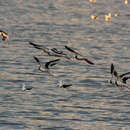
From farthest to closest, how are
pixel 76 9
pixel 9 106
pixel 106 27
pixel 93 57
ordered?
pixel 76 9 < pixel 106 27 < pixel 93 57 < pixel 9 106

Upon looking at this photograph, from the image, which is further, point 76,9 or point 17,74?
point 76,9

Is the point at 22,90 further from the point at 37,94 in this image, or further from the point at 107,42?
the point at 107,42

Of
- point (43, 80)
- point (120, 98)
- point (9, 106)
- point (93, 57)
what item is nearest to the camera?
point (9, 106)

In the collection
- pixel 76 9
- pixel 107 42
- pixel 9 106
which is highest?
pixel 76 9

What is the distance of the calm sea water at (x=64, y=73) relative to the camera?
17.5 meters

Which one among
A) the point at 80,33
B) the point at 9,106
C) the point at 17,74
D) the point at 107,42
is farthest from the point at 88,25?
the point at 9,106

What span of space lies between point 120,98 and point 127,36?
55.1 feet

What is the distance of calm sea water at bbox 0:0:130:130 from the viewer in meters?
17.5

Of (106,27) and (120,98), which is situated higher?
(106,27)

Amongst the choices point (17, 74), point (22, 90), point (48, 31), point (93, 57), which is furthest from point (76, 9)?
point (22, 90)

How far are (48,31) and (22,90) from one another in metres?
17.3

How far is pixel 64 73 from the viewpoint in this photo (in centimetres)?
2564

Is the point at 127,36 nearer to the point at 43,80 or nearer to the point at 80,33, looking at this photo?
the point at 80,33

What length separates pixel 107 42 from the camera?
34.8 metres
